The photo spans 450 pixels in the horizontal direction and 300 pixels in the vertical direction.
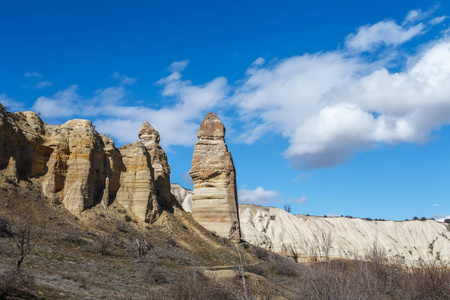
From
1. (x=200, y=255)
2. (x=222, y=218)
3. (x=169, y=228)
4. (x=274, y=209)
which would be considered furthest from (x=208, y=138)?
(x=274, y=209)

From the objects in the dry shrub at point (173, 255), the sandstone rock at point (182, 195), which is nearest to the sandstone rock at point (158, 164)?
the dry shrub at point (173, 255)

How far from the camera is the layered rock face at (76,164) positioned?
34.3m

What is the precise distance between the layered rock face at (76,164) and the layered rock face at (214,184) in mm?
6395

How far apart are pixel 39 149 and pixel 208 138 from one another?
20970 millimetres

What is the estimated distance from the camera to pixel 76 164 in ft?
121

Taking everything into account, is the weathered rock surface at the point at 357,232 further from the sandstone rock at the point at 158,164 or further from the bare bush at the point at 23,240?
the bare bush at the point at 23,240

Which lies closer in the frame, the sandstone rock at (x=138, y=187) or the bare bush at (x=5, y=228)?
the bare bush at (x=5, y=228)

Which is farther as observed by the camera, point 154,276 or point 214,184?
point 214,184

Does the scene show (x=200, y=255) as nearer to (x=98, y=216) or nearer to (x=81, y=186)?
(x=98, y=216)

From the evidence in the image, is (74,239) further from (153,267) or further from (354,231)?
(354,231)

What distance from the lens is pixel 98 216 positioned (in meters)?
35.7

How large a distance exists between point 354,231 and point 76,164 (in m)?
76.0

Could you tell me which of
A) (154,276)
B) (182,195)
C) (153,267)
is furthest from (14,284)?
(182,195)

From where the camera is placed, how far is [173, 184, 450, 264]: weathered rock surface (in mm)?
85625
